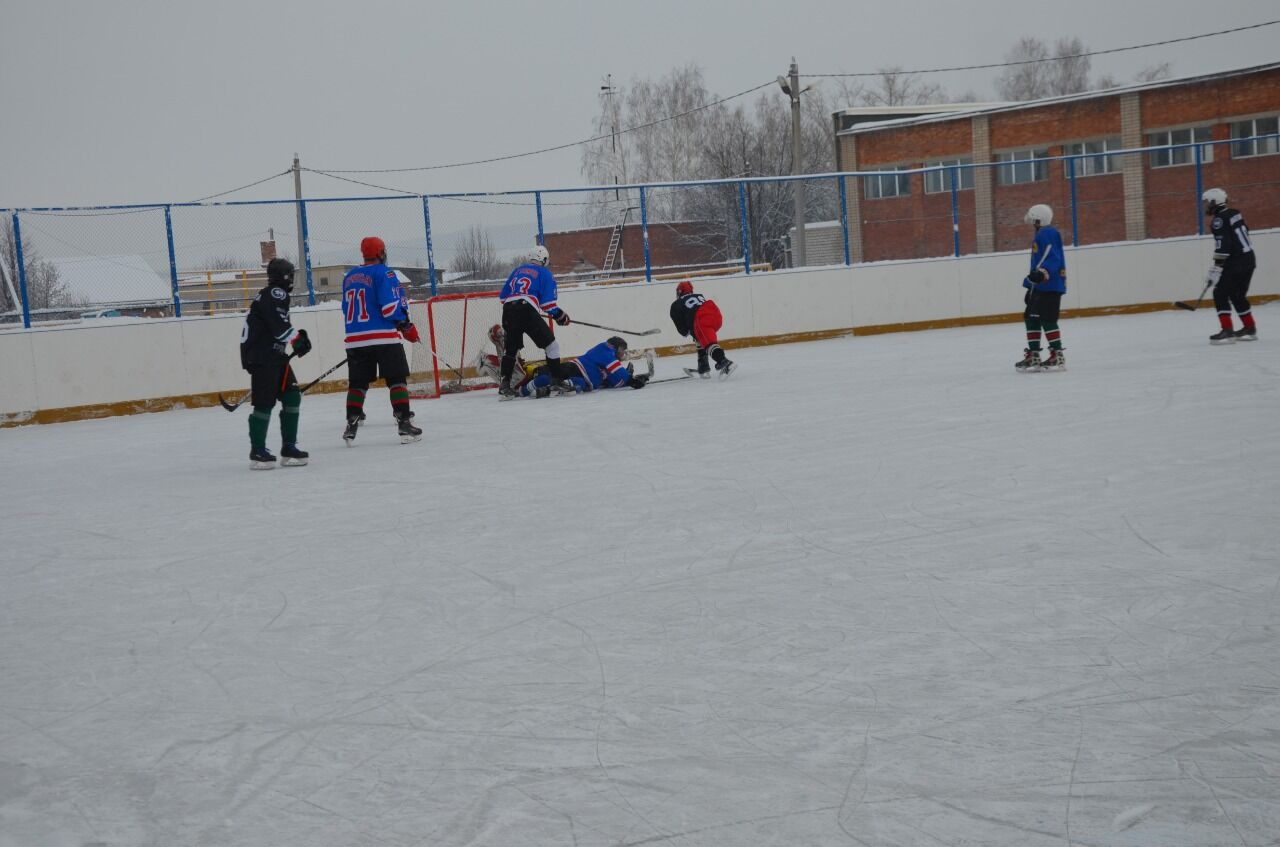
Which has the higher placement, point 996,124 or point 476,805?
point 996,124

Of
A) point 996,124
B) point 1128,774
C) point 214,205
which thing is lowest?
point 1128,774

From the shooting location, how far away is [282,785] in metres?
2.49

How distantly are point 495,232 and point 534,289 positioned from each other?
4773 mm

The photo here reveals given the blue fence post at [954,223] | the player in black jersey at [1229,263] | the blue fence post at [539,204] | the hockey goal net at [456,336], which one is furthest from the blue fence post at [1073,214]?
the hockey goal net at [456,336]

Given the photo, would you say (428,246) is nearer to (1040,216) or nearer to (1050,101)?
(1040,216)

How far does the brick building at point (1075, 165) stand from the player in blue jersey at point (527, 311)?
7118mm

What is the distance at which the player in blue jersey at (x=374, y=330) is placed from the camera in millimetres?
8430

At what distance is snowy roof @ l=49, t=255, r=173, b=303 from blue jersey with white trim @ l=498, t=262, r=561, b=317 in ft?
13.7

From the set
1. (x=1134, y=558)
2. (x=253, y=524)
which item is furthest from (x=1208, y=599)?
(x=253, y=524)

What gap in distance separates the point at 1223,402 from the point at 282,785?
21.4 ft

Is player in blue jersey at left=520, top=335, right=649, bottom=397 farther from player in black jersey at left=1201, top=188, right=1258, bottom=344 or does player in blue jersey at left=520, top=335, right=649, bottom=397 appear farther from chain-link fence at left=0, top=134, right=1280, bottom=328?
player in black jersey at left=1201, top=188, right=1258, bottom=344

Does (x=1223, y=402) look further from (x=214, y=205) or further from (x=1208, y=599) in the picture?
(x=214, y=205)

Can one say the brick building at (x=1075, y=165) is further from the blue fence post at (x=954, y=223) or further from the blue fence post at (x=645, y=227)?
the blue fence post at (x=645, y=227)

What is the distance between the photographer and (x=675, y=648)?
3303 millimetres
